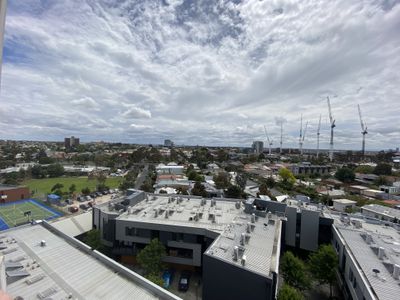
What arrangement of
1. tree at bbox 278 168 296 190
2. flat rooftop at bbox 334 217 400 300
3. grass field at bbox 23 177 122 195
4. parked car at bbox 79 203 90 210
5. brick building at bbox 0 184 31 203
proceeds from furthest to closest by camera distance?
tree at bbox 278 168 296 190, grass field at bbox 23 177 122 195, brick building at bbox 0 184 31 203, parked car at bbox 79 203 90 210, flat rooftop at bbox 334 217 400 300

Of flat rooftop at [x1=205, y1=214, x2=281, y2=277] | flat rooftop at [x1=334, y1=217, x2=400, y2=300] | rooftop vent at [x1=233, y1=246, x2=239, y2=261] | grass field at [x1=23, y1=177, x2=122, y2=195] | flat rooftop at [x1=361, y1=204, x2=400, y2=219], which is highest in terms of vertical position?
rooftop vent at [x1=233, y1=246, x2=239, y2=261]

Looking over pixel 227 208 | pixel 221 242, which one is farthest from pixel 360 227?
pixel 221 242

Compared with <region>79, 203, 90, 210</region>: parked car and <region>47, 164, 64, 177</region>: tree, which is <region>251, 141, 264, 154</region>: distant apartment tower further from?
<region>79, 203, 90, 210</region>: parked car

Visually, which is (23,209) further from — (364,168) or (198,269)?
(364,168)

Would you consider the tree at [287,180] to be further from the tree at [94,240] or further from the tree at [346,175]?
the tree at [94,240]

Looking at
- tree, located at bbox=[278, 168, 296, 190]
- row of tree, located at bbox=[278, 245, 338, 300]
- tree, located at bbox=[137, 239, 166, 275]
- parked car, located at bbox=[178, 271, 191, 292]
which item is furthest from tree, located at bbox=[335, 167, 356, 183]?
tree, located at bbox=[137, 239, 166, 275]

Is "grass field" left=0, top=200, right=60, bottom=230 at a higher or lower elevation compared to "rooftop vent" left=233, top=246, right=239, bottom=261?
lower
